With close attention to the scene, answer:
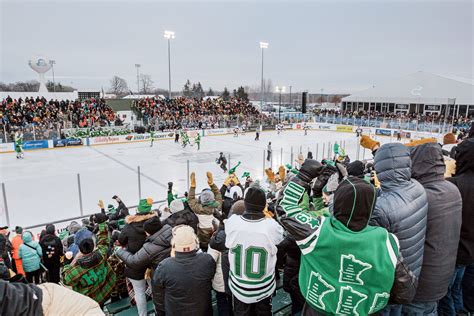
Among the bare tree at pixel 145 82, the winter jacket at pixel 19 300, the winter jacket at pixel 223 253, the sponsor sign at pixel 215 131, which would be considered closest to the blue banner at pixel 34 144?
the sponsor sign at pixel 215 131

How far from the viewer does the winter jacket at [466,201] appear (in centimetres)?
271

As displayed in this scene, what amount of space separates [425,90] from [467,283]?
44.1m

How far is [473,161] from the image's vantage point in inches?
112

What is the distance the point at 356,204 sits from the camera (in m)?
1.73

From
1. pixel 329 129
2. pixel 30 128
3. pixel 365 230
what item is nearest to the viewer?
pixel 365 230

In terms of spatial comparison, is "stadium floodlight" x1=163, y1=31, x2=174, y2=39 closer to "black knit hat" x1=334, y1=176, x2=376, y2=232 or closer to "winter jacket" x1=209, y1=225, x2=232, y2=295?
"winter jacket" x1=209, y1=225, x2=232, y2=295

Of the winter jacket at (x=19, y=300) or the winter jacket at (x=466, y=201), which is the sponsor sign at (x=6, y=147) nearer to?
the winter jacket at (x=19, y=300)

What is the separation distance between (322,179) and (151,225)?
1.65 meters

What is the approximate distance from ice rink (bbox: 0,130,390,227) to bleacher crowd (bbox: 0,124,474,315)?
811 cm

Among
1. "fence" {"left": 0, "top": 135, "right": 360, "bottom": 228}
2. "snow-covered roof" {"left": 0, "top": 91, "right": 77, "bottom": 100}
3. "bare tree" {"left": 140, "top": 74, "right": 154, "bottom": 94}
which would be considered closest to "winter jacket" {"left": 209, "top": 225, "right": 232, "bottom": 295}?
"fence" {"left": 0, "top": 135, "right": 360, "bottom": 228}

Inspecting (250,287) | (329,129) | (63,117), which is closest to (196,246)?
(250,287)

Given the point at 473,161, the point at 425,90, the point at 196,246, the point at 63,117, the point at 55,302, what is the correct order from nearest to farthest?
the point at 55,302 → the point at 196,246 → the point at 473,161 → the point at 63,117 → the point at 425,90

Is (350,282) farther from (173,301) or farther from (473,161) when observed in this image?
(473,161)

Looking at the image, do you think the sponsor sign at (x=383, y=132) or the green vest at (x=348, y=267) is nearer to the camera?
the green vest at (x=348, y=267)
